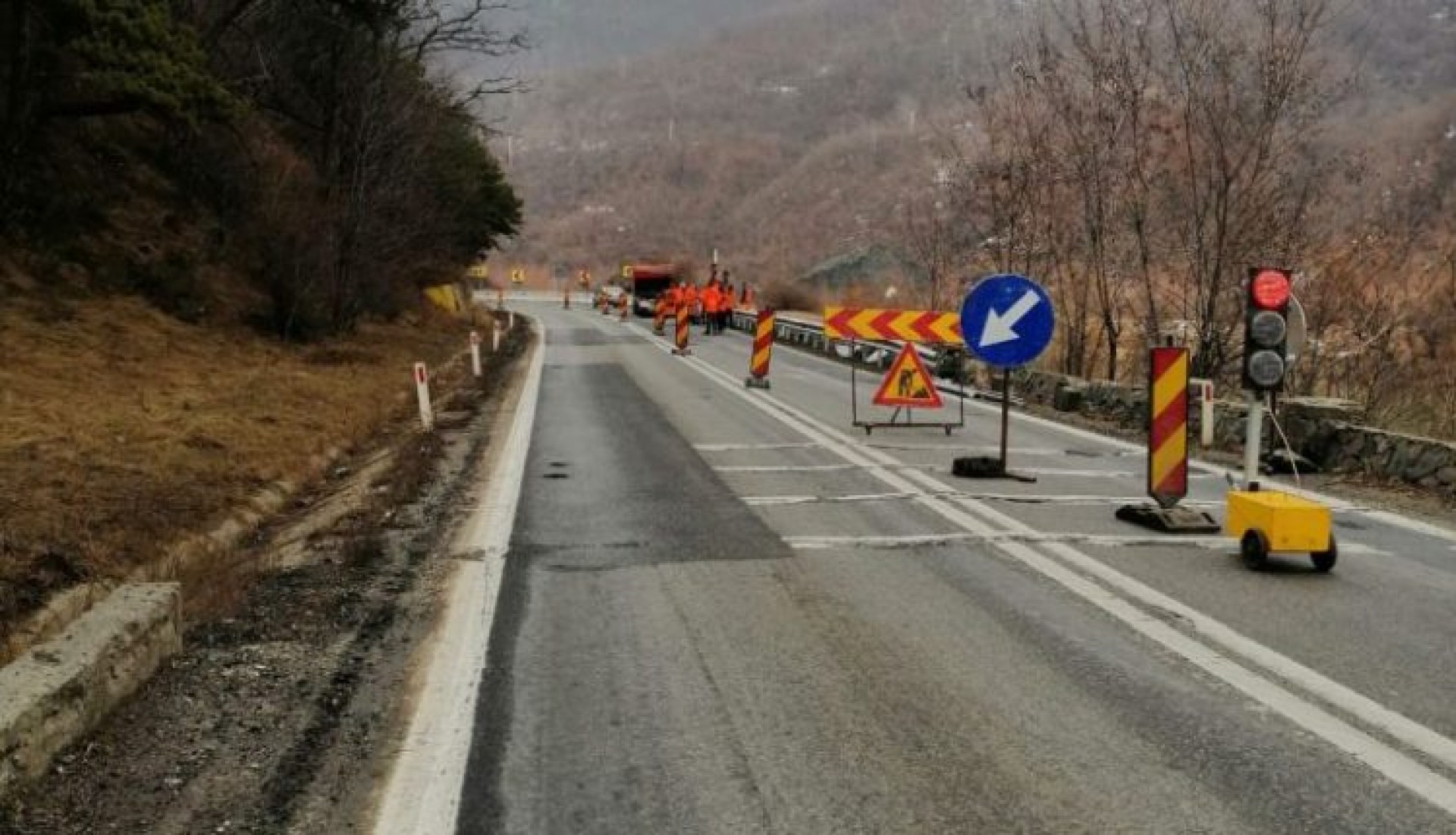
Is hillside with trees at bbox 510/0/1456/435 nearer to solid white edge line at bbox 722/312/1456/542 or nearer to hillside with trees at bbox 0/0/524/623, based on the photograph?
solid white edge line at bbox 722/312/1456/542

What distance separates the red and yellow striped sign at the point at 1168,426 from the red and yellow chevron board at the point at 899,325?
6255mm

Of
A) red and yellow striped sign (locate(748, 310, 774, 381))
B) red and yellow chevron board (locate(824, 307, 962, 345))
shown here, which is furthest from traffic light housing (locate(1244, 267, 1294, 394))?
red and yellow striped sign (locate(748, 310, 774, 381))

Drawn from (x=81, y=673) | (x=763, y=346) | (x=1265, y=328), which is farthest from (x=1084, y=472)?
(x=763, y=346)

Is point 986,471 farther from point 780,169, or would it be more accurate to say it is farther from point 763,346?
point 780,169

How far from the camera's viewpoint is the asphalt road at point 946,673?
3.85 metres

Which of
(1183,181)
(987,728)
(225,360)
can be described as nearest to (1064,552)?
(987,728)

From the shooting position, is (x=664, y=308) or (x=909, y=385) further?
(x=664, y=308)

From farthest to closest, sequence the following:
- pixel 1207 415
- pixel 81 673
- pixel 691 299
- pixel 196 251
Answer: pixel 691 299, pixel 196 251, pixel 1207 415, pixel 81 673

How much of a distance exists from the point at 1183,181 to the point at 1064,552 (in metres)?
12.0

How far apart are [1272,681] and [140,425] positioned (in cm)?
1085

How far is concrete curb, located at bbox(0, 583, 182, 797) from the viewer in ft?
12.9

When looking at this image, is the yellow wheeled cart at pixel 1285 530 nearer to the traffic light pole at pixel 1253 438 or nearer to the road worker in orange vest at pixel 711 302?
the traffic light pole at pixel 1253 438

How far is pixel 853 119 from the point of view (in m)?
186

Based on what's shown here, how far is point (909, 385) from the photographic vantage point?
15.1 metres
